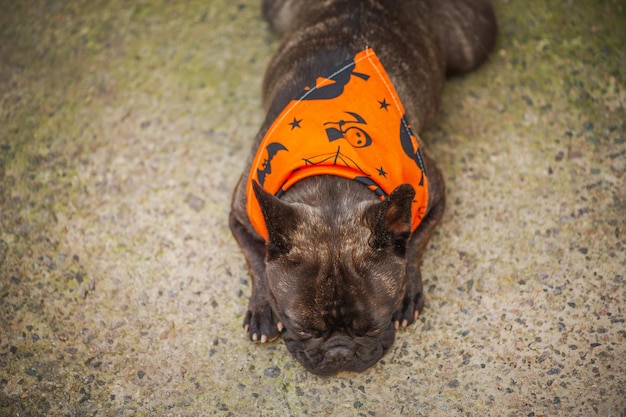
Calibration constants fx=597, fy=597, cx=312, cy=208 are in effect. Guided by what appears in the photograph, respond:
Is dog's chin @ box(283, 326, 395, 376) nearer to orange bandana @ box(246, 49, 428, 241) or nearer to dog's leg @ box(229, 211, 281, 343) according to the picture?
dog's leg @ box(229, 211, 281, 343)

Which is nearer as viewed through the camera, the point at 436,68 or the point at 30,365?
the point at 30,365

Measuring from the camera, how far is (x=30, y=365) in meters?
4.54

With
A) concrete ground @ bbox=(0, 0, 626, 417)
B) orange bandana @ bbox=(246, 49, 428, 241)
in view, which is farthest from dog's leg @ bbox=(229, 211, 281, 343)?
orange bandana @ bbox=(246, 49, 428, 241)

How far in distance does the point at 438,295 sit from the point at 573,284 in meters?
1.06

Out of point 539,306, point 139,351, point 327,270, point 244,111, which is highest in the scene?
point 327,270

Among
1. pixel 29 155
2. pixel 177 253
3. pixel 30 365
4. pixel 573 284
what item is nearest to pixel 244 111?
pixel 177 253

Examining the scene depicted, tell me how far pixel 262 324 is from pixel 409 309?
3.66 ft

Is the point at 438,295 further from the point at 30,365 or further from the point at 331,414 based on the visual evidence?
the point at 30,365

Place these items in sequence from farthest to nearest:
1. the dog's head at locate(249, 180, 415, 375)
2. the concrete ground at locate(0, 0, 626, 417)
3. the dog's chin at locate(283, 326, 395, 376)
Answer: the concrete ground at locate(0, 0, 626, 417)
the dog's chin at locate(283, 326, 395, 376)
the dog's head at locate(249, 180, 415, 375)

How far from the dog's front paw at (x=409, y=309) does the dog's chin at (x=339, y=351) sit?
287mm

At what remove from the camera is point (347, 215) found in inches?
147

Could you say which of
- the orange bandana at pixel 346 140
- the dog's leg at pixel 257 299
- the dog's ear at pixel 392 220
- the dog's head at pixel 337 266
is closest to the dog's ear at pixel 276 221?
the dog's head at pixel 337 266

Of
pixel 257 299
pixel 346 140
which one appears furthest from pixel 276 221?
pixel 257 299

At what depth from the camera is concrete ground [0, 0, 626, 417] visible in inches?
172
